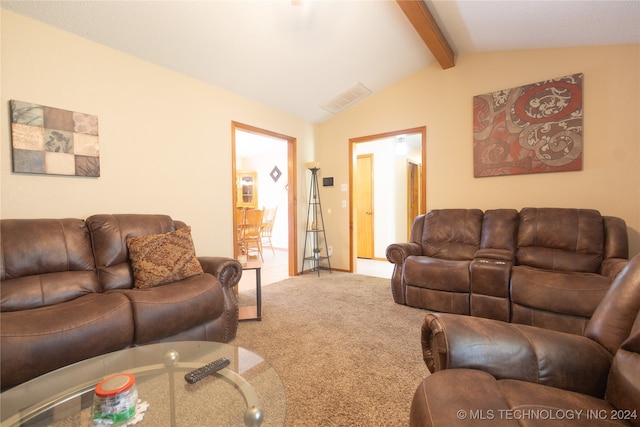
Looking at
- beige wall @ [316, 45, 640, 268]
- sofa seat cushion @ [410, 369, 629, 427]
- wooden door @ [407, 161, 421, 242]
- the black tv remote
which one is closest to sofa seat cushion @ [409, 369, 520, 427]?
sofa seat cushion @ [410, 369, 629, 427]

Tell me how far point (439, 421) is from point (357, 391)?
972mm

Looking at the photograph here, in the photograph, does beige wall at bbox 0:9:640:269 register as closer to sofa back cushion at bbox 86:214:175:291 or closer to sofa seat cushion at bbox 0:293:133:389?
sofa back cushion at bbox 86:214:175:291

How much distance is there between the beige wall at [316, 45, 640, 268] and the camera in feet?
8.91

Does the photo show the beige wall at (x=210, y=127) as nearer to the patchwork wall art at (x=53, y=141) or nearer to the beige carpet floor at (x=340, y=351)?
the patchwork wall art at (x=53, y=141)

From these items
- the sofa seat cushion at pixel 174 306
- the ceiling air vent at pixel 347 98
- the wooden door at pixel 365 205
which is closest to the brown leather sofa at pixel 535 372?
the sofa seat cushion at pixel 174 306

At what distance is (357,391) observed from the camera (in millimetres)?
1596

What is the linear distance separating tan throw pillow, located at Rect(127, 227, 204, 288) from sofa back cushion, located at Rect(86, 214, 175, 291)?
0.06m

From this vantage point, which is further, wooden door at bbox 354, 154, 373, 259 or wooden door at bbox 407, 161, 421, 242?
wooden door at bbox 407, 161, 421, 242

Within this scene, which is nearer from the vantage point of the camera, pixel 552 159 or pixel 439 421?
pixel 439 421

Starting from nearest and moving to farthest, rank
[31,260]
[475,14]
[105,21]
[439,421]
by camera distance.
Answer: [439,421], [31,260], [105,21], [475,14]

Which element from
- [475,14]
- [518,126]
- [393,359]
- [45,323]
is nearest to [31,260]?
[45,323]

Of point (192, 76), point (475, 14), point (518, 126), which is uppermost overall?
point (475, 14)

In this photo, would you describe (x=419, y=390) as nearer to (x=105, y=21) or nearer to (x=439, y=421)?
(x=439, y=421)

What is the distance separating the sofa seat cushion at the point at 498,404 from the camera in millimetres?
756
